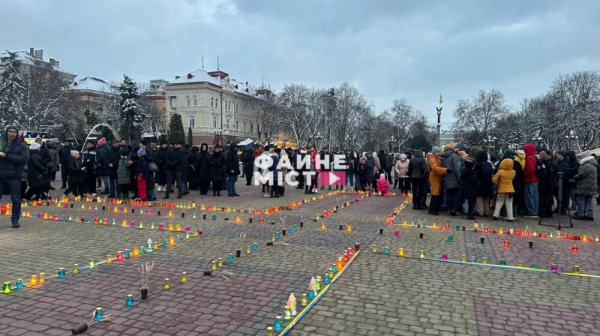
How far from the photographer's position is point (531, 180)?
1155 centimetres

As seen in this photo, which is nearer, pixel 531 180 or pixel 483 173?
pixel 483 173

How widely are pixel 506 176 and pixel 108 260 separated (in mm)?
9916

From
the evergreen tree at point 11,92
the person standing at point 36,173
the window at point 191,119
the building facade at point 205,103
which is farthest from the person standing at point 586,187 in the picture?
the window at point 191,119

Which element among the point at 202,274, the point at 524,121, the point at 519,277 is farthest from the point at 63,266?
the point at 524,121

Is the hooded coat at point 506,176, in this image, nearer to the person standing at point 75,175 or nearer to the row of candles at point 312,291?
the row of candles at point 312,291

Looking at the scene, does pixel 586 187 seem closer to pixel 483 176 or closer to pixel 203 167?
pixel 483 176

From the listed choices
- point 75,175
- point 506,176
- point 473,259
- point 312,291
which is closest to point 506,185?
point 506,176

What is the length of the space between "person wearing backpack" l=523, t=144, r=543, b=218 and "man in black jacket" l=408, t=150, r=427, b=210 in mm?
2867

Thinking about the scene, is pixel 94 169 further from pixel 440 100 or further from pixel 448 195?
pixel 440 100

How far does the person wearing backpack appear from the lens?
1145cm

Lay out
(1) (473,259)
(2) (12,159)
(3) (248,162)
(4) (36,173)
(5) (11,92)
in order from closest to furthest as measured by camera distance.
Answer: (1) (473,259), (2) (12,159), (4) (36,173), (3) (248,162), (5) (11,92)

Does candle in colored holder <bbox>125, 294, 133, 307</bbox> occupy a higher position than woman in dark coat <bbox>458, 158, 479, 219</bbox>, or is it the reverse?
woman in dark coat <bbox>458, 158, 479, 219</bbox>

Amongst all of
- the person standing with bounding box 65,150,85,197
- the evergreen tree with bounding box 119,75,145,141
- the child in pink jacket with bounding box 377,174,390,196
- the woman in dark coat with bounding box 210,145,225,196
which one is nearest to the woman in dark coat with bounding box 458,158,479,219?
the child in pink jacket with bounding box 377,174,390,196

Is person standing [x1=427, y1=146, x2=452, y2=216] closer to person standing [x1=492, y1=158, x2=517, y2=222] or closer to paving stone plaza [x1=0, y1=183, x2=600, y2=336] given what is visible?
person standing [x1=492, y1=158, x2=517, y2=222]
